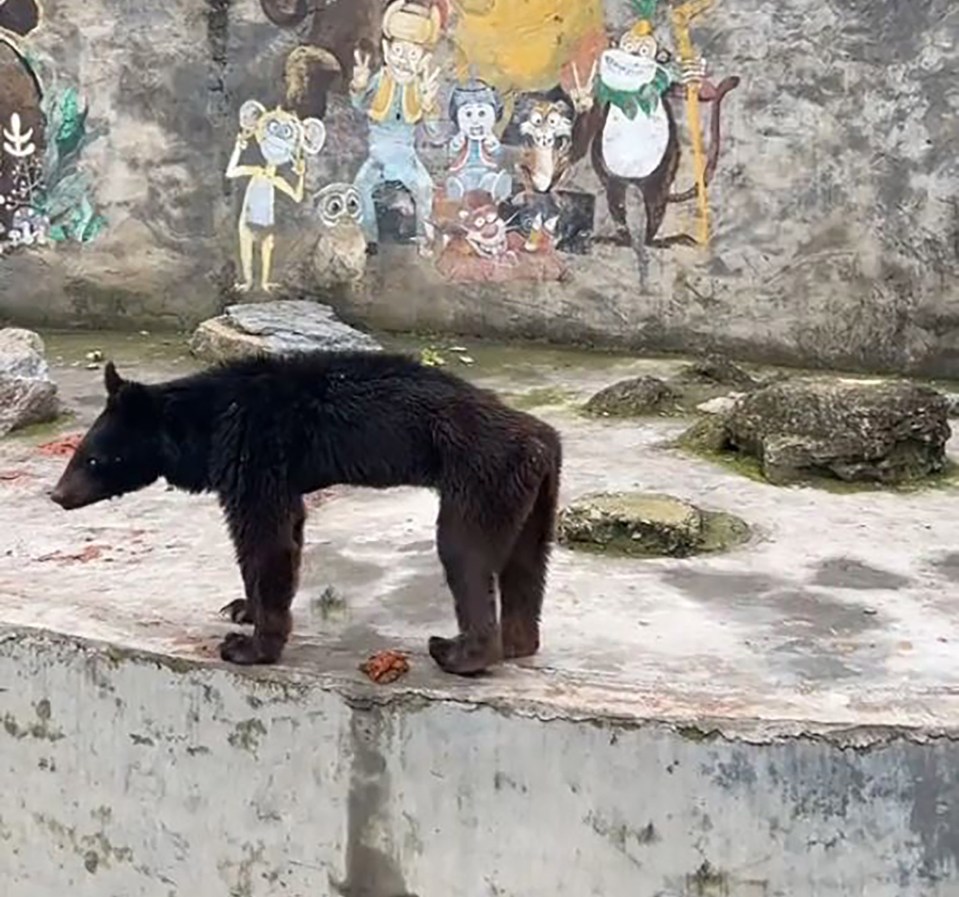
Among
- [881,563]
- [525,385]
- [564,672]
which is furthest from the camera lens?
[525,385]

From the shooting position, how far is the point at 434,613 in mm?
5059

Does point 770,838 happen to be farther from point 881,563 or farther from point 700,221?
point 700,221

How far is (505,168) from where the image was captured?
9336mm

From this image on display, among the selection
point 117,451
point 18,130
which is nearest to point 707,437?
point 117,451

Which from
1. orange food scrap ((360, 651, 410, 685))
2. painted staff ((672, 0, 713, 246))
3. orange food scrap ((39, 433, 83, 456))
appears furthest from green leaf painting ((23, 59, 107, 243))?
Answer: orange food scrap ((360, 651, 410, 685))

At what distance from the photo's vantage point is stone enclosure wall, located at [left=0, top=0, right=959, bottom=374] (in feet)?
28.1

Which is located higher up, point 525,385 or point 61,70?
point 61,70

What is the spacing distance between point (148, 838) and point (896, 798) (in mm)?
2314

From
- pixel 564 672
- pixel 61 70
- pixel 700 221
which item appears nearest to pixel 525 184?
pixel 700 221

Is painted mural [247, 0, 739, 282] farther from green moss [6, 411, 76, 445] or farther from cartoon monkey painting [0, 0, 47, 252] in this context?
green moss [6, 411, 76, 445]

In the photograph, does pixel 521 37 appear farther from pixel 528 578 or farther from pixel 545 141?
pixel 528 578

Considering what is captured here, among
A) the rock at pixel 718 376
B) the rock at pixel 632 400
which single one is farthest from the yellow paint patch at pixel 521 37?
the rock at pixel 632 400

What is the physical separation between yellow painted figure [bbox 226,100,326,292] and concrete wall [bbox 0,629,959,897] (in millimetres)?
5392

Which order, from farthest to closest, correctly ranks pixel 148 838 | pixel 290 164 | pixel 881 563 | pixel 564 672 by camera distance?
pixel 290 164 < pixel 881 563 < pixel 148 838 < pixel 564 672
